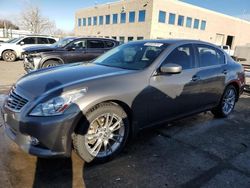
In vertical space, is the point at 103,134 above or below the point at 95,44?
below

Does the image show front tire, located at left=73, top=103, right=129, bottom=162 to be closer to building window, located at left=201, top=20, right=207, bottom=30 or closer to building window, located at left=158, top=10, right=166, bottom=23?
building window, located at left=158, top=10, right=166, bottom=23

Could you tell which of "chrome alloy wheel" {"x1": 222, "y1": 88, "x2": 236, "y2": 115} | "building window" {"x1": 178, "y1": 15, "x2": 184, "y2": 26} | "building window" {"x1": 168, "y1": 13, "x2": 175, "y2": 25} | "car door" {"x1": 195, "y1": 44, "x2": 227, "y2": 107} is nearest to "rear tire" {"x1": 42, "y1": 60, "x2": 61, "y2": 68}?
Answer: "car door" {"x1": 195, "y1": 44, "x2": 227, "y2": 107}

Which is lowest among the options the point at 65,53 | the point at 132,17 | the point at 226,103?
the point at 226,103

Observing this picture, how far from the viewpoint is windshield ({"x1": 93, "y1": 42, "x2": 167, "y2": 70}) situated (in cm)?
381

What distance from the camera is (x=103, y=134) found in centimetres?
329

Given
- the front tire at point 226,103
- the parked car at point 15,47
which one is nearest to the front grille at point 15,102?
the front tire at point 226,103

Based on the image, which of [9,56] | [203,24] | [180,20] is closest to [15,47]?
[9,56]

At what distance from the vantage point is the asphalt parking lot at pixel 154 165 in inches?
114

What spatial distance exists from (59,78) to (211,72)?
284 centimetres

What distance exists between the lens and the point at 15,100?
121 inches

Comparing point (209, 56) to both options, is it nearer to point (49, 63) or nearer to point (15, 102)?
point (15, 102)

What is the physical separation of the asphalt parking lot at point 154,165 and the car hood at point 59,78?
3.13 feet

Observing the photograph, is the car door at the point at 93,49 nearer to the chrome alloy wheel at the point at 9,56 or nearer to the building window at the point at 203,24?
the chrome alloy wheel at the point at 9,56

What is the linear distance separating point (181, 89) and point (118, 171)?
171cm
